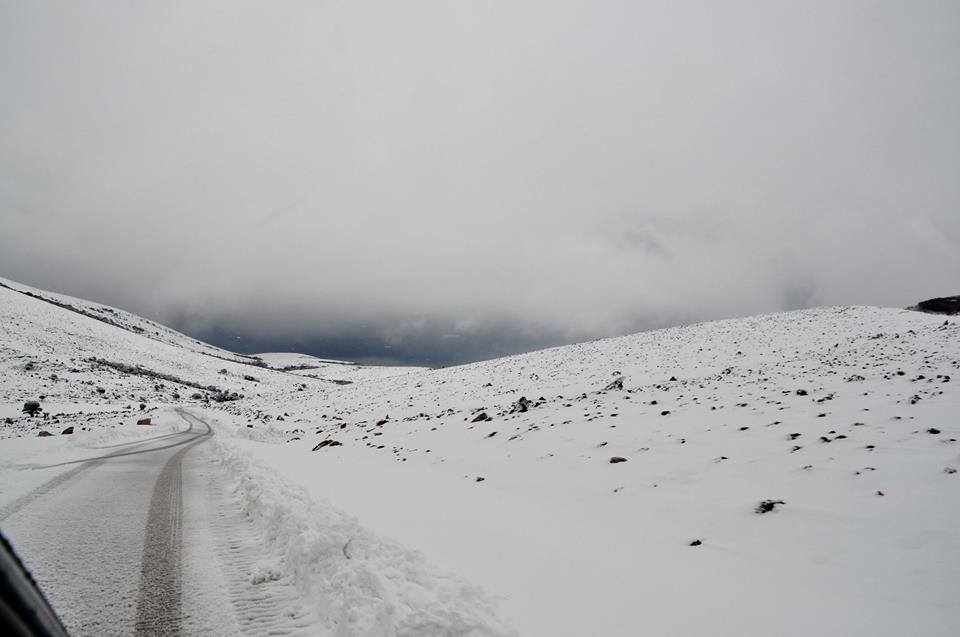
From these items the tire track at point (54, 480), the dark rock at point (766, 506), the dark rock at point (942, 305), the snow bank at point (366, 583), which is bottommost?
the dark rock at point (766, 506)

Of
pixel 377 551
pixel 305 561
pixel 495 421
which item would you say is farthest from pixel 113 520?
pixel 495 421

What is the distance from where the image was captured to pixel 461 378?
44281 mm

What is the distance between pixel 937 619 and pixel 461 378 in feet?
135

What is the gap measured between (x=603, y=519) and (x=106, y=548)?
7.33m

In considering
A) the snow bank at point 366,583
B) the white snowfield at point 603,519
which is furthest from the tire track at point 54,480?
the snow bank at point 366,583

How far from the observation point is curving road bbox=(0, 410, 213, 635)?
13.1ft

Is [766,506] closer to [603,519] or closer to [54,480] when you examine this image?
[603,519]

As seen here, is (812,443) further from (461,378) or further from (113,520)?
(461,378)

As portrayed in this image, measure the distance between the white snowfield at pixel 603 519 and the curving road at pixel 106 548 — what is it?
7 centimetres

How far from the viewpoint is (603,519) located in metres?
7.29

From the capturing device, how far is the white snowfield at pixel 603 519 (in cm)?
404

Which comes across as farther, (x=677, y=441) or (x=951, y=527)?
(x=677, y=441)

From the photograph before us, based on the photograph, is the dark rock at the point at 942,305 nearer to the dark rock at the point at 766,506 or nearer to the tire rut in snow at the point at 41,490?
the dark rock at the point at 766,506

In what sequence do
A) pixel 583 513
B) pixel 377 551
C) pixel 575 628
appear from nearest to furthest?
pixel 575 628 → pixel 377 551 → pixel 583 513
